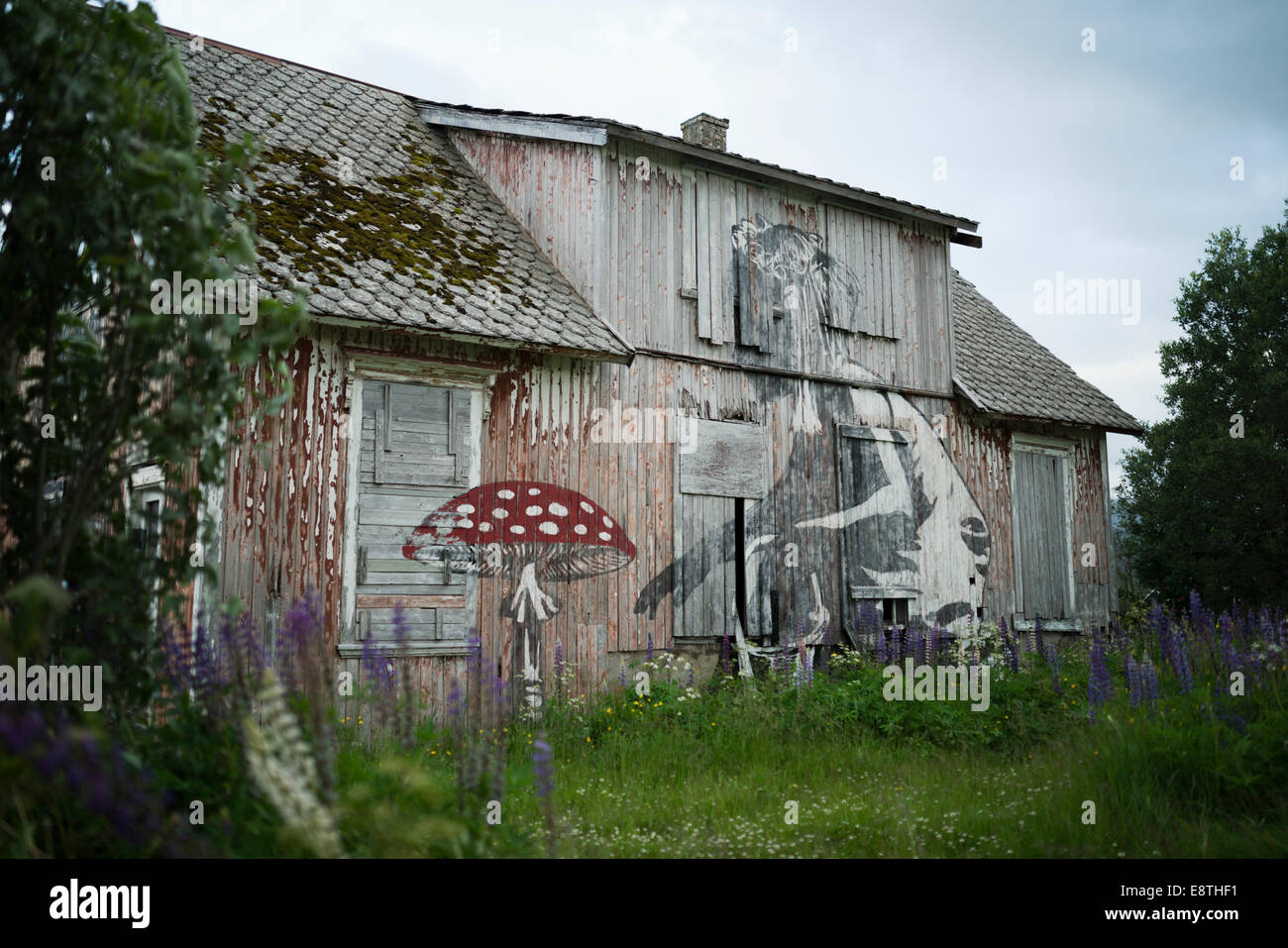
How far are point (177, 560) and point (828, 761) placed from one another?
200 inches

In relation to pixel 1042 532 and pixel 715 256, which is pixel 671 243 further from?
pixel 1042 532

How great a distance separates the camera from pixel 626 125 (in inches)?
392

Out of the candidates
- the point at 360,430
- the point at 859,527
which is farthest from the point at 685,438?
the point at 360,430

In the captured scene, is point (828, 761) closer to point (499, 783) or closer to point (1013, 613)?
point (499, 783)

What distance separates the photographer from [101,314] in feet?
11.8

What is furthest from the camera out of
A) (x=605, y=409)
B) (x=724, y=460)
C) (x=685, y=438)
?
(x=724, y=460)

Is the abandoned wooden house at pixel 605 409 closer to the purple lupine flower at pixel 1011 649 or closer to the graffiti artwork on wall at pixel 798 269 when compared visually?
the graffiti artwork on wall at pixel 798 269

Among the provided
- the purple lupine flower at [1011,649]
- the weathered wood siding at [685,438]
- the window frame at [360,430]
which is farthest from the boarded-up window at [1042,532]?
the window frame at [360,430]

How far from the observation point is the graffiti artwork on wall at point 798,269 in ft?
37.1

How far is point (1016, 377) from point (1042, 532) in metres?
2.28

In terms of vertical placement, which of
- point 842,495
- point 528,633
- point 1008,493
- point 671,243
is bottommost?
point 528,633

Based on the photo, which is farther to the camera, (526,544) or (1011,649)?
(1011,649)

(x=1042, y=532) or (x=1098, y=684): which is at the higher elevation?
(x=1042, y=532)

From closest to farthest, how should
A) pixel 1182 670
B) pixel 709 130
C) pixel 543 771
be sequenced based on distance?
pixel 543 771
pixel 1182 670
pixel 709 130
